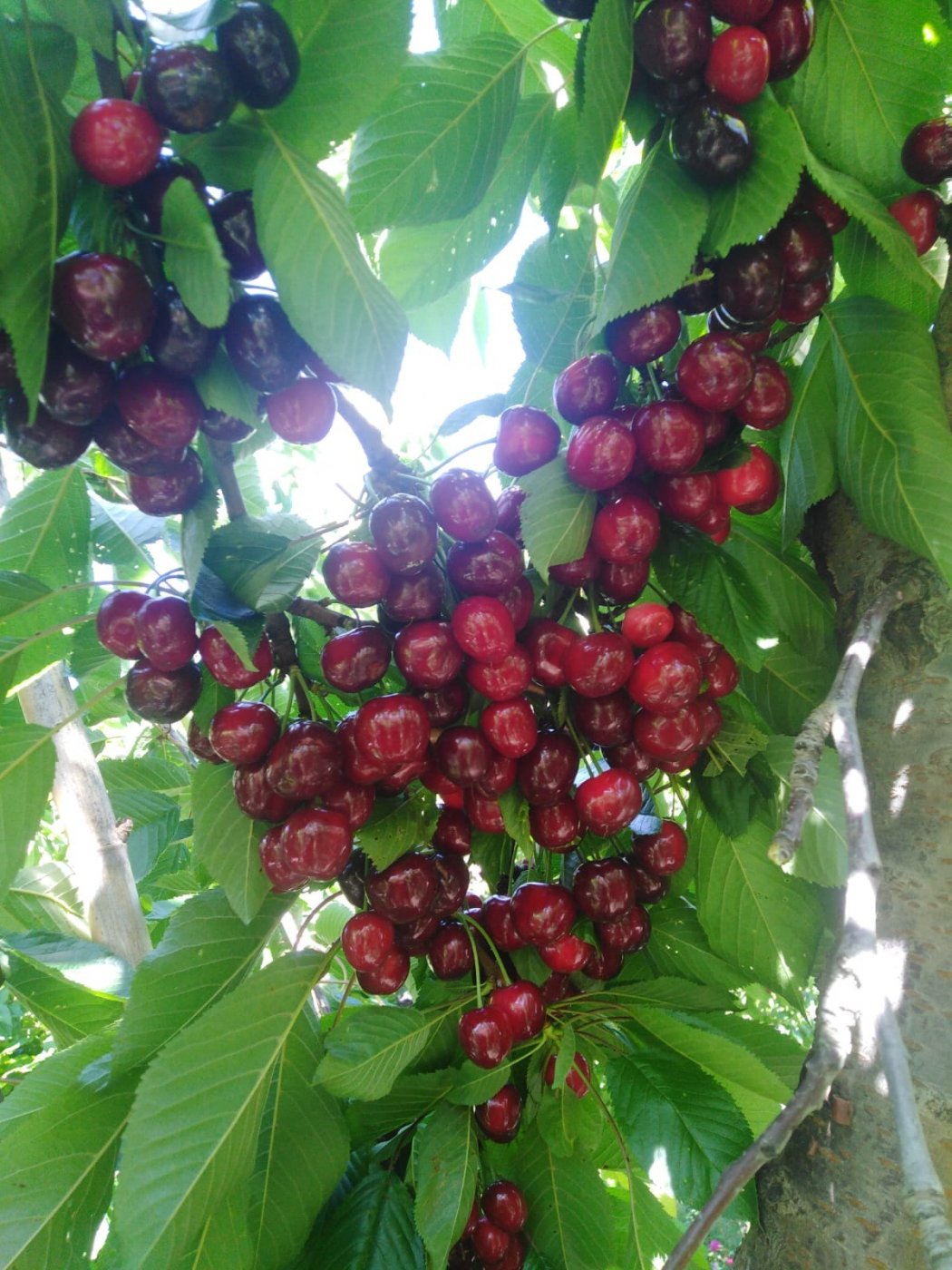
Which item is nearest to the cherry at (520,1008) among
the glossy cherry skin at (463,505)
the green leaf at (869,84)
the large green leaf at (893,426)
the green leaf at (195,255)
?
the glossy cherry skin at (463,505)

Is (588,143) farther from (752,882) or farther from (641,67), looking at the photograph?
(752,882)

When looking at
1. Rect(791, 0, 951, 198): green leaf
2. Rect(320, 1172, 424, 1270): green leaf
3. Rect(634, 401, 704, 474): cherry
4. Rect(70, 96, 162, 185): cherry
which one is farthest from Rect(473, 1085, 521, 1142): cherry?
Rect(791, 0, 951, 198): green leaf

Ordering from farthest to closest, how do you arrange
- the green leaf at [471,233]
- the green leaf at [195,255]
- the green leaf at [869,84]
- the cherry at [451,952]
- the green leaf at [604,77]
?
the green leaf at [471,233]
the cherry at [451,952]
the green leaf at [869,84]
the green leaf at [604,77]
the green leaf at [195,255]

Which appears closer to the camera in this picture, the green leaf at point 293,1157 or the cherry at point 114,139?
the cherry at point 114,139

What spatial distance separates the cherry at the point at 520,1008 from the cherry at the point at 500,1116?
0.08m

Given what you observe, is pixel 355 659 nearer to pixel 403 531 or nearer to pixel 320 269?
pixel 403 531

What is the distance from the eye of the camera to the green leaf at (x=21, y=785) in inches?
31.9

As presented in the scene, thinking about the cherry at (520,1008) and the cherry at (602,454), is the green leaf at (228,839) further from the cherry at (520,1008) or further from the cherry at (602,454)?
the cherry at (602,454)

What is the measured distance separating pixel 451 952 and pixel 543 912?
125mm

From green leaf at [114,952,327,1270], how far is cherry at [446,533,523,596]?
476 millimetres

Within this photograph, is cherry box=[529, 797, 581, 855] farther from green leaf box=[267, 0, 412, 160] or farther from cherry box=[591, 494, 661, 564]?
green leaf box=[267, 0, 412, 160]

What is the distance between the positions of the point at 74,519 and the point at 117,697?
805 mm

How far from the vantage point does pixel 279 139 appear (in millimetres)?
633

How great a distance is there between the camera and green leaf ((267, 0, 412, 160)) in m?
0.64
